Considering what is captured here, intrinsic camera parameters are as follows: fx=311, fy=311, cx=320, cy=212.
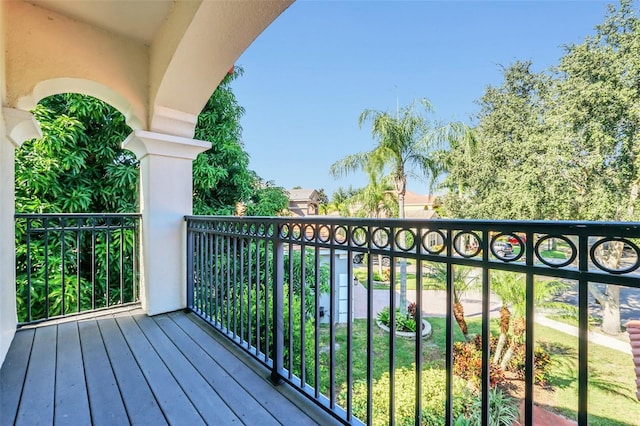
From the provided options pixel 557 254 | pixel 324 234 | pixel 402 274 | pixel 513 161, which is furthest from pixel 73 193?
pixel 513 161

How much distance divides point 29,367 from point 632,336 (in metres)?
3.54

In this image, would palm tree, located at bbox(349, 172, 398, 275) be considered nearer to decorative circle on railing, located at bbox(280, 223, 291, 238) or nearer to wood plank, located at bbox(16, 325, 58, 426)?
decorative circle on railing, located at bbox(280, 223, 291, 238)

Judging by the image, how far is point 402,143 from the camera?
9.58 meters

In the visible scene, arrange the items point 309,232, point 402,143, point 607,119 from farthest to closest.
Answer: point 607,119 < point 402,143 < point 309,232

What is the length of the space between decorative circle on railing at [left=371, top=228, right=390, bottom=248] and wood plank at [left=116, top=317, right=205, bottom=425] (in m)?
1.11

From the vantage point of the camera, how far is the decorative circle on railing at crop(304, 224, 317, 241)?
4.86 ft

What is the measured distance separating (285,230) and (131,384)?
117 centimetres

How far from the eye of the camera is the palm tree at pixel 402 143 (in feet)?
31.1

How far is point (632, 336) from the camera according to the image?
1.79 metres

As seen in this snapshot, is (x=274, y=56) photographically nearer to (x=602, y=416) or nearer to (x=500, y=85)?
(x=500, y=85)

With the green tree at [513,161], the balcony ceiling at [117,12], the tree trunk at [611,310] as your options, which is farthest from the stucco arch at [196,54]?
the tree trunk at [611,310]

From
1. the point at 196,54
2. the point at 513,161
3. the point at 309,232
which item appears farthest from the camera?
the point at 513,161

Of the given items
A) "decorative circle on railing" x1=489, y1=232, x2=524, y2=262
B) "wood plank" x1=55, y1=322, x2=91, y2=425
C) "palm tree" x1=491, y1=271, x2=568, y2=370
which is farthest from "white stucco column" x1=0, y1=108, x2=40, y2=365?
"palm tree" x1=491, y1=271, x2=568, y2=370

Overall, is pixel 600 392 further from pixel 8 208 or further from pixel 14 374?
pixel 8 208
